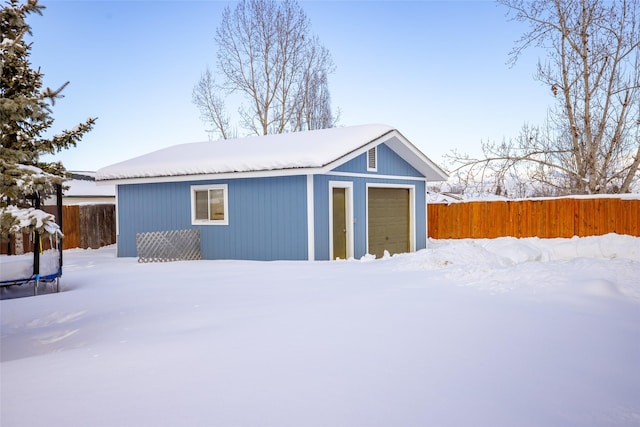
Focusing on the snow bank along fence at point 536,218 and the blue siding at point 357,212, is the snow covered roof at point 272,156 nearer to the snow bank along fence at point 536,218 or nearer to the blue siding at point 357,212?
the blue siding at point 357,212

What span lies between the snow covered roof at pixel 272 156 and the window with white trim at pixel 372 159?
1.63 feet

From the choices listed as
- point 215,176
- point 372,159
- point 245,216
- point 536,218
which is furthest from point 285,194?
point 536,218

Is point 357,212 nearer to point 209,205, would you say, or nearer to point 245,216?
point 245,216

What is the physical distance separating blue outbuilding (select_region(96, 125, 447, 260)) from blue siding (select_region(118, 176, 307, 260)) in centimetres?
3

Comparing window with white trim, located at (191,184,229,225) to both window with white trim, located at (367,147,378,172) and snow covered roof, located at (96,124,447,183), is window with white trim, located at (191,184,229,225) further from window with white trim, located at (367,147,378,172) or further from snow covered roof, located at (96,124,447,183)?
window with white trim, located at (367,147,378,172)

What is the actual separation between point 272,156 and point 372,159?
11.3 feet

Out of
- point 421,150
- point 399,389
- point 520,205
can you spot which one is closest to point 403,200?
point 421,150

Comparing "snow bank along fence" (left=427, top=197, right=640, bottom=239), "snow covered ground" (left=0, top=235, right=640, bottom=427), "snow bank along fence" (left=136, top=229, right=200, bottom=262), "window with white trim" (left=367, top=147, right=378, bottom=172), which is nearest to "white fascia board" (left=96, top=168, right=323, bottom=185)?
"snow bank along fence" (left=136, top=229, right=200, bottom=262)

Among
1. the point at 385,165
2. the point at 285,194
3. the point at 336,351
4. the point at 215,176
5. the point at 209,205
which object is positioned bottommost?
the point at 336,351

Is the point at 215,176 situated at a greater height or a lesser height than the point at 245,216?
greater

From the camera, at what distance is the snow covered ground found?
3590 millimetres

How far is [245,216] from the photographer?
14.2 m

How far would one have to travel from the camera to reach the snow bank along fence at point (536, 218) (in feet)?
58.8

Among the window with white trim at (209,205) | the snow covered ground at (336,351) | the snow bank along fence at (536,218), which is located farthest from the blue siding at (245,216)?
the snow bank along fence at (536,218)
